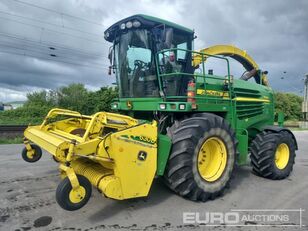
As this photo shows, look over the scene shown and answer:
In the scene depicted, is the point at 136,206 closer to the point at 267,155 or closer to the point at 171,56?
the point at 171,56

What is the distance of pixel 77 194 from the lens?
120 inches

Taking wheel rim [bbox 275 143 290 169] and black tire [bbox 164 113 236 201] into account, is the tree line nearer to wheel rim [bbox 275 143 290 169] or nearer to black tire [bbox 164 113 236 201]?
wheel rim [bbox 275 143 290 169]

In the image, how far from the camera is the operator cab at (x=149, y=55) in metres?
4.59

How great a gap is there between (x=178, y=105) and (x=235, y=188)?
1.95 m

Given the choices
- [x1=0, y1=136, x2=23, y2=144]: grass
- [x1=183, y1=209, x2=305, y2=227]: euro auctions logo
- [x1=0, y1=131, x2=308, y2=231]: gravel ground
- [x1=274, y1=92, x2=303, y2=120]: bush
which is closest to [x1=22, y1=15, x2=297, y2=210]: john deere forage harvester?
[x1=0, y1=131, x2=308, y2=231]: gravel ground

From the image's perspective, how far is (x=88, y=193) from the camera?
3141mm

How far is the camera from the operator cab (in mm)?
4590

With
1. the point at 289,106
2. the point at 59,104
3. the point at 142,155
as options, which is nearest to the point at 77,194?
the point at 142,155

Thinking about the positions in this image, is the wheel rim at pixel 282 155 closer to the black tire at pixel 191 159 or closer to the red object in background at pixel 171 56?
the black tire at pixel 191 159

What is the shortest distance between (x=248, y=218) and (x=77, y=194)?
2.23 meters

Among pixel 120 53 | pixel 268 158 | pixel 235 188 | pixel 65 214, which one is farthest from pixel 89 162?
pixel 268 158

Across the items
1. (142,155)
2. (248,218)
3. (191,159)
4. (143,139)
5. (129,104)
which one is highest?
(129,104)

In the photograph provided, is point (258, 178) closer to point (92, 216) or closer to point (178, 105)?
point (178, 105)

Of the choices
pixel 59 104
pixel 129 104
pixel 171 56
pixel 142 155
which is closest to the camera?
pixel 142 155
